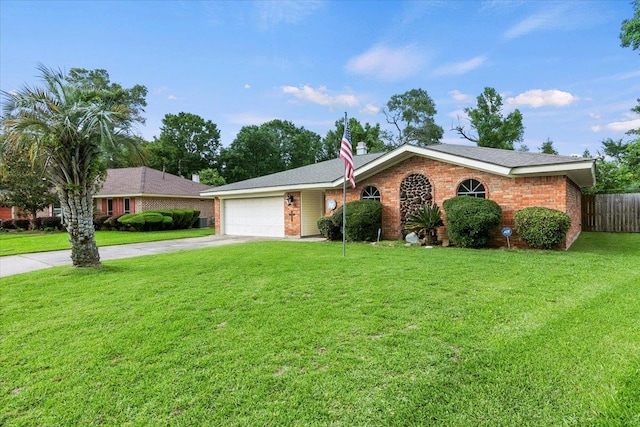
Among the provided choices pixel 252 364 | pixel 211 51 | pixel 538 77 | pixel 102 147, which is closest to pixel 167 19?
pixel 211 51

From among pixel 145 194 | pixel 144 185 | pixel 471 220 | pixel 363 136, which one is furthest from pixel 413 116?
pixel 471 220

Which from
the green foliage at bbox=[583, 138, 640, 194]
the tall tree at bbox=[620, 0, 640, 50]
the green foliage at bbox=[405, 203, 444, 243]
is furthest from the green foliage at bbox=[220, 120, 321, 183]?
the green foliage at bbox=[405, 203, 444, 243]

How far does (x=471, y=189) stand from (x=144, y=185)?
68.9 ft

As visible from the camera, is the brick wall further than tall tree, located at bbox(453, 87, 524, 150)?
No

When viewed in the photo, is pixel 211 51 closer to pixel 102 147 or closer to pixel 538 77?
pixel 102 147

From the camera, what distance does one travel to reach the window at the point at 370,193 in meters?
13.4

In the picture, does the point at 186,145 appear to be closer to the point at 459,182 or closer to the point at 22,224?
the point at 22,224

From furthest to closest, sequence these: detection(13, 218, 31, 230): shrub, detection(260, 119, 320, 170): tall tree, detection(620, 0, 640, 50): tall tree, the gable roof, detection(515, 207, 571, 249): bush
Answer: detection(260, 119, 320, 170): tall tree, detection(13, 218, 31, 230): shrub, detection(620, 0, 640, 50): tall tree, the gable roof, detection(515, 207, 571, 249): bush

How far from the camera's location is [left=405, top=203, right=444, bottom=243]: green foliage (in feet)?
36.6

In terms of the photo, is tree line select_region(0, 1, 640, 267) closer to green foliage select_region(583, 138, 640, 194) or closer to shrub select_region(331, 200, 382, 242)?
green foliage select_region(583, 138, 640, 194)

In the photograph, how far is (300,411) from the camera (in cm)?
237

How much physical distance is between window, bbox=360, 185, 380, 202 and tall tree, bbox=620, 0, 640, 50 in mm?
15887

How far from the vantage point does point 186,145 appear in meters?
41.4

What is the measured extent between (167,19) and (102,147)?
7760mm
